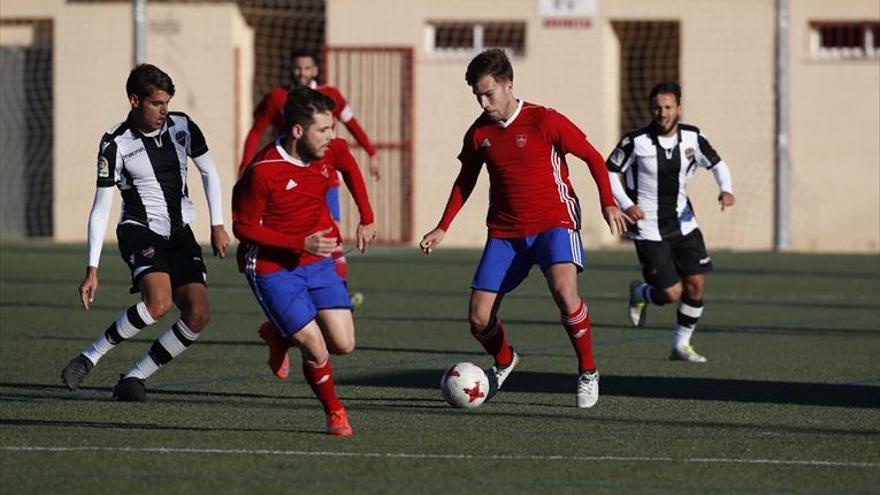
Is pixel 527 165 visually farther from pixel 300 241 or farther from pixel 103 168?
pixel 103 168

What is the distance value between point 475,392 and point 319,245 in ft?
5.03

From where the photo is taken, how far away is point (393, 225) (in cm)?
2500

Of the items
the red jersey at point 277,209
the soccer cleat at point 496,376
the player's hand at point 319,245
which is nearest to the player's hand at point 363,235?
the red jersey at point 277,209

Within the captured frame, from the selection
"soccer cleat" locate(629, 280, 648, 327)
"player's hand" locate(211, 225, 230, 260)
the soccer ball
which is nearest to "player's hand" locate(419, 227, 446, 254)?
the soccer ball

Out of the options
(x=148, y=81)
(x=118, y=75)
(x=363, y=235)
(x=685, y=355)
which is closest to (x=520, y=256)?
(x=363, y=235)

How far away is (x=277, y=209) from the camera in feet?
25.8

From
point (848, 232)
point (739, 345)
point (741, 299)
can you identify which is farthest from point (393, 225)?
point (739, 345)

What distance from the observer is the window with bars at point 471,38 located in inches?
975

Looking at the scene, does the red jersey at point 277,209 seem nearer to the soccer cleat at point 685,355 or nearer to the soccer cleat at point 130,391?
the soccer cleat at point 130,391

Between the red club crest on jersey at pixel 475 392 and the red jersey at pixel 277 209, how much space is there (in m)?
1.19

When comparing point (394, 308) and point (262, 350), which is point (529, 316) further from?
point (262, 350)

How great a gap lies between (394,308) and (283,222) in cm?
730

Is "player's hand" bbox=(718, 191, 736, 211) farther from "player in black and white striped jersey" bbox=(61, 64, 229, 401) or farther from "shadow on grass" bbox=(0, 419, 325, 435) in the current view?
"shadow on grass" bbox=(0, 419, 325, 435)

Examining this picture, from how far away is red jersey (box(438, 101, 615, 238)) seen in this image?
29.3ft
